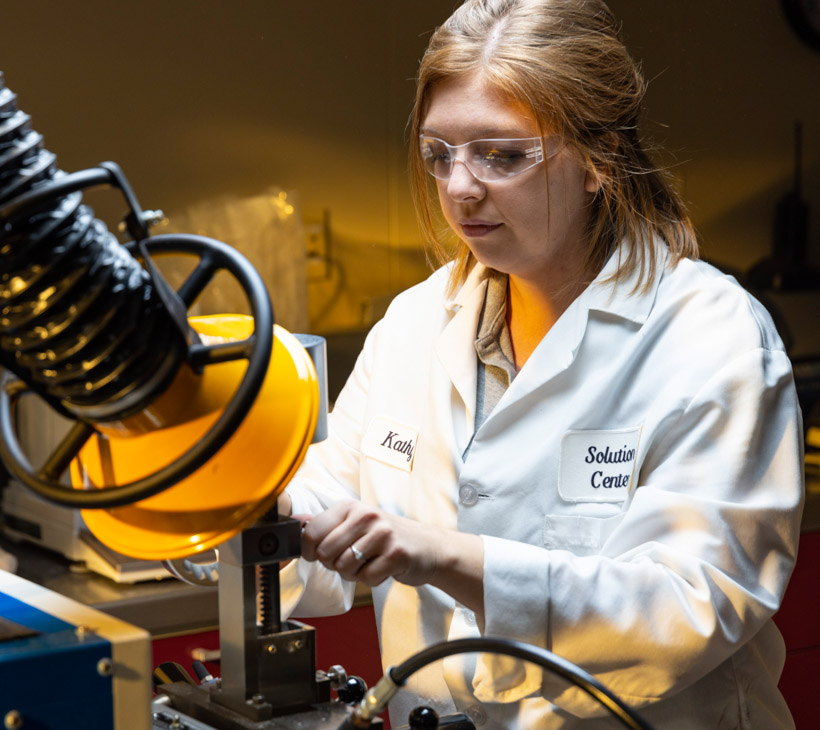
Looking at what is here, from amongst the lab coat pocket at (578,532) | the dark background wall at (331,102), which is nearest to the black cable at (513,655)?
the lab coat pocket at (578,532)

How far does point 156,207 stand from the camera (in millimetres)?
2293

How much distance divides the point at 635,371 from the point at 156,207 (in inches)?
51.7

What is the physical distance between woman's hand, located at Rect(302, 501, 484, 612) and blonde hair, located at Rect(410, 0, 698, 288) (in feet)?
1.49

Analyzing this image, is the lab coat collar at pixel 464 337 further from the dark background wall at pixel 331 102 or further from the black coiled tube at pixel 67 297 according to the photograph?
the black coiled tube at pixel 67 297

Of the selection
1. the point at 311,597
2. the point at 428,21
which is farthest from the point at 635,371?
the point at 428,21

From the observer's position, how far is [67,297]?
65 cm

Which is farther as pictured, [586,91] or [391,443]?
[391,443]

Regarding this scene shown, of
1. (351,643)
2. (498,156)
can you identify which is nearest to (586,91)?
(498,156)

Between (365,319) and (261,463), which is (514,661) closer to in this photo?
(261,463)

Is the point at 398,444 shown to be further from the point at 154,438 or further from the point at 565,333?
the point at 154,438

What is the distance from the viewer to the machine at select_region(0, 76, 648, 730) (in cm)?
65

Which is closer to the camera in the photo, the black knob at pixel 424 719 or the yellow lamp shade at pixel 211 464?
the yellow lamp shade at pixel 211 464

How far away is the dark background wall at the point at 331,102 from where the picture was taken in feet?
7.04

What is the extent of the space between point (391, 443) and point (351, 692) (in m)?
0.54
